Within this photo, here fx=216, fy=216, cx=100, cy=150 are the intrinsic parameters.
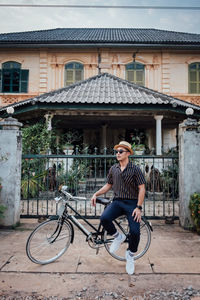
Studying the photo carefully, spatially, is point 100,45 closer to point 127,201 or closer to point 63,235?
point 127,201

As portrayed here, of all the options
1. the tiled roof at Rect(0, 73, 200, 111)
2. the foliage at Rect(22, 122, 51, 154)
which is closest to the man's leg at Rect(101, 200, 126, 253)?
the foliage at Rect(22, 122, 51, 154)

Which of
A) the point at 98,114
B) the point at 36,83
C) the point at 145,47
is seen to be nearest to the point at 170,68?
the point at 145,47

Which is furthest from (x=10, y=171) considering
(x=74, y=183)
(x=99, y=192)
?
(x=74, y=183)

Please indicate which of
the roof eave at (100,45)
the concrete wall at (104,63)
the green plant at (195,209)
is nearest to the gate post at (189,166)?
the green plant at (195,209)

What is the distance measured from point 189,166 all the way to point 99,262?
2.56m

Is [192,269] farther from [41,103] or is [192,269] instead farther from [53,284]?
[41,103]

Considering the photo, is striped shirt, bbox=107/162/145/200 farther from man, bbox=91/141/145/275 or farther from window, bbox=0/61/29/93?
window, bbox=0/61/29/93

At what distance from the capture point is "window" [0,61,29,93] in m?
13.1

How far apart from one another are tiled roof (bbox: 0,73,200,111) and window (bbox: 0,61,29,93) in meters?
3.95

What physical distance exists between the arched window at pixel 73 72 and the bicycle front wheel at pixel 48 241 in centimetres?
1155

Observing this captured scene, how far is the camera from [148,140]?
1238cm

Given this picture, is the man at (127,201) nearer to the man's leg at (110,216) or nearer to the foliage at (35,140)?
the man's leg at (110,216)

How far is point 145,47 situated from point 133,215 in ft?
41.6

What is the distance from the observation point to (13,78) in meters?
13.3
